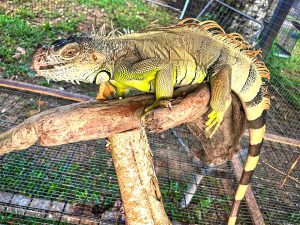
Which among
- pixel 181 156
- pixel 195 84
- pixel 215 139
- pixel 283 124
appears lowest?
pixel 181 156

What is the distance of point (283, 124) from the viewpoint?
4.32 meters

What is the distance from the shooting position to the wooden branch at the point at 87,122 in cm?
175

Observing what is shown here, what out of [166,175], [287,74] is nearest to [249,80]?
[166,175]

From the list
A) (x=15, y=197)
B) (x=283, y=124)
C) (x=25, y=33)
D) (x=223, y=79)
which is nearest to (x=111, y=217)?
(x=15, y=197)

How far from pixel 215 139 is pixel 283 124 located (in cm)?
213

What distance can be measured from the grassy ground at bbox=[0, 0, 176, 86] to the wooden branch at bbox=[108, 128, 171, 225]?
3.02 m

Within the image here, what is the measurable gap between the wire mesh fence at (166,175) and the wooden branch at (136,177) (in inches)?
20.2

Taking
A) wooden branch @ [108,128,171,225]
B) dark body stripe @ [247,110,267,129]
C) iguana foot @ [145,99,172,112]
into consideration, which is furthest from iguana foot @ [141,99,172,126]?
dark body stripe @ [247,110,267,129]

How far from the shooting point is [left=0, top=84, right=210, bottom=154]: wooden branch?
1753mm

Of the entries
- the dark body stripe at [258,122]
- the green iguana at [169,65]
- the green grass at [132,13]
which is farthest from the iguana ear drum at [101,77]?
the green grass at [132,13]

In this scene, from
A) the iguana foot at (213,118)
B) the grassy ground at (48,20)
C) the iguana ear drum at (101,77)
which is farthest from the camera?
the grassy ground at (48,20)

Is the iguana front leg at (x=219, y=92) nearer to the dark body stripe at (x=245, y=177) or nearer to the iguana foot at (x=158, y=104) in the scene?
the iguana foot at (x=158, y=104)

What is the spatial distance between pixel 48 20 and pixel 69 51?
17.2 ft

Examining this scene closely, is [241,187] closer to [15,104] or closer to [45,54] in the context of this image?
[45,54]
